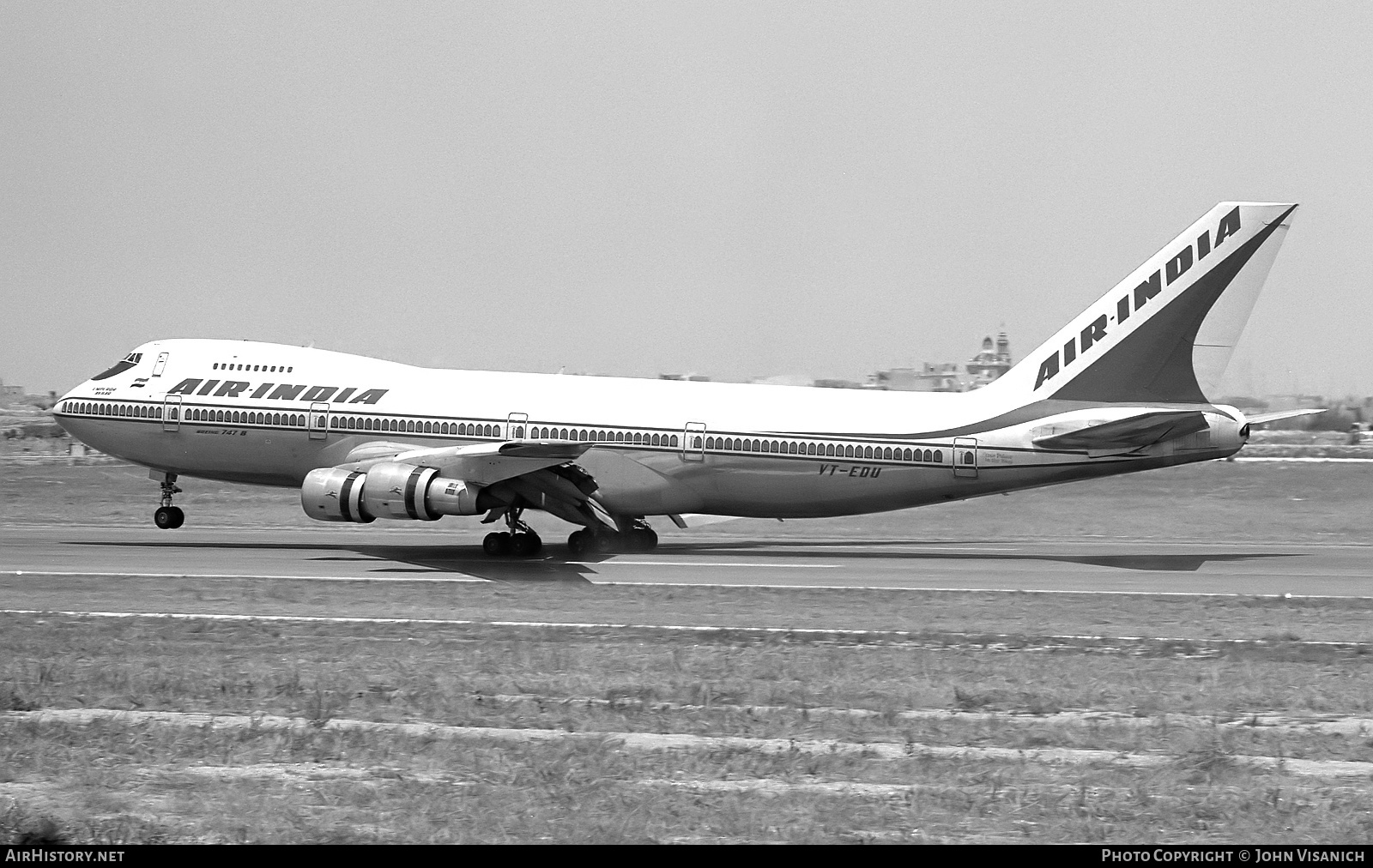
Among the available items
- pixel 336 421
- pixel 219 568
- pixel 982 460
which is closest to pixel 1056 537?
pixel 982 460

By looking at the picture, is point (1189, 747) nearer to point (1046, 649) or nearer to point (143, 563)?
point (1046, 649)

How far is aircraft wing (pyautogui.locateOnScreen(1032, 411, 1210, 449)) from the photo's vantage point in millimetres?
27562

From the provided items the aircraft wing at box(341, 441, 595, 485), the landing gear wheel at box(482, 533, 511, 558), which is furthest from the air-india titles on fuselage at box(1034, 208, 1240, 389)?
the landing gear wheel at box(482, 533, 511, 558)

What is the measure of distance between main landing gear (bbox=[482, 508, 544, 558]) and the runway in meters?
0.42

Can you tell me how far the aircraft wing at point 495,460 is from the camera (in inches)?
1078

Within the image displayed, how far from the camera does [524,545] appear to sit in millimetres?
29938

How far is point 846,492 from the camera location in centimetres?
3000

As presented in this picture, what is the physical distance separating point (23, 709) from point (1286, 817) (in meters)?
11.5

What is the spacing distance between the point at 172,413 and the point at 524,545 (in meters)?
9.98

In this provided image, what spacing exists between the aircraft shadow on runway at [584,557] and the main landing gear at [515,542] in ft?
0.88

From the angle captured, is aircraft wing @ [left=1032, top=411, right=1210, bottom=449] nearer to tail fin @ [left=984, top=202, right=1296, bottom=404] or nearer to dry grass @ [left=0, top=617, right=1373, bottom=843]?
tail fin @ [left=984, top=202, right=1296, bottom=404]

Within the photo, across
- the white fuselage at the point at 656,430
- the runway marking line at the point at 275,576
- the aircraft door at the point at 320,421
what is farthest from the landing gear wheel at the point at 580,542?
the aircraft door at the point at 320,421

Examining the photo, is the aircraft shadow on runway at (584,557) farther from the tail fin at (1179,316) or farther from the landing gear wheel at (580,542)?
the tail fin at (1179,316)

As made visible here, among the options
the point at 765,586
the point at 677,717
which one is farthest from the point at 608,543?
the point at 677,717
